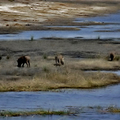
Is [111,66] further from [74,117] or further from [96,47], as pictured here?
[74,117]

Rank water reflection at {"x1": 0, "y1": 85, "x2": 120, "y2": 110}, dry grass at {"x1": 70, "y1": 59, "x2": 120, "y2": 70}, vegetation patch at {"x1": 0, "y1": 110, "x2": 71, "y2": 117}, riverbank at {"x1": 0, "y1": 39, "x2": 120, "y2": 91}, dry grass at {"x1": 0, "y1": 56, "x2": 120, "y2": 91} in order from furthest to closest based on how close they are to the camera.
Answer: dry grass at {"x1": 70, "y1": 59, "x2": 120, "y2": 70}, riverbank at {"x1": 0, "y1": 39, "x2": 120, "y2": 91}, dry grass at {"x1": 0, "y1": 56, "x2": 120, "y2": 91}, water reflection at {"x1": 0, "y1": 85, "x2": 120, "y2": 110}, vegetation patch at {"x1": 0, "y1": 110, "x2": 71, "y2": 117}

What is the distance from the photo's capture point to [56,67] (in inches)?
1050

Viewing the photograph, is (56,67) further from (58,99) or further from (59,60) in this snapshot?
(58,99)

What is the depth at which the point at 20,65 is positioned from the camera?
26.7m

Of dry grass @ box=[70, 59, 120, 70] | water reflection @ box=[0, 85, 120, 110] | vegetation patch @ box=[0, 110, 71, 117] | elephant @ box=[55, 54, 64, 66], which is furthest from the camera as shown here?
dry grass @ box=[70, 59, 120, 70]

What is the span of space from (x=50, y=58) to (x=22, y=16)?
3164cm

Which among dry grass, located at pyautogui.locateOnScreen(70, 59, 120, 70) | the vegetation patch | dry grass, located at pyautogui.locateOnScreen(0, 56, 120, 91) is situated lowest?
dry grass, located at pyautogui.locateOnScreen(70, 59, 120, 70)

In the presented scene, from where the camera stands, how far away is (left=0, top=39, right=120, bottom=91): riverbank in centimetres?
2256

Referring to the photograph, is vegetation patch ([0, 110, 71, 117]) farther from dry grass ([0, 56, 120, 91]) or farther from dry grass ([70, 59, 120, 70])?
dry grass ([70, 59, 120, 70])

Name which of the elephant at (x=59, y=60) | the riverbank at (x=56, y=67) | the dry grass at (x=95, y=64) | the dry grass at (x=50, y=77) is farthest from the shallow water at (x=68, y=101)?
the elephant at (x=59, y=60)

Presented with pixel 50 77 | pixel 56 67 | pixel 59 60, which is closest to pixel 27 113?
pixel 50 77

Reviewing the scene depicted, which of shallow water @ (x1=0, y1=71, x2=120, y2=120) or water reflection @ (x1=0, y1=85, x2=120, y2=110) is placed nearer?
shallow water @ (x1=0, y1=71, x2=120, y2=120)

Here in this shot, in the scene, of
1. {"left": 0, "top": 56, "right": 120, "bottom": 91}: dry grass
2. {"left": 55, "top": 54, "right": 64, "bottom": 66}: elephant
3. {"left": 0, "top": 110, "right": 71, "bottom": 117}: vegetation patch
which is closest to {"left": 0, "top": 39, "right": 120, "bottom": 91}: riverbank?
{"left": 0, "top": 56, "right": 120, "bottom": 91}: dry grass

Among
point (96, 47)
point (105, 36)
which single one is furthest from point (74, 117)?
point (105, 36)
